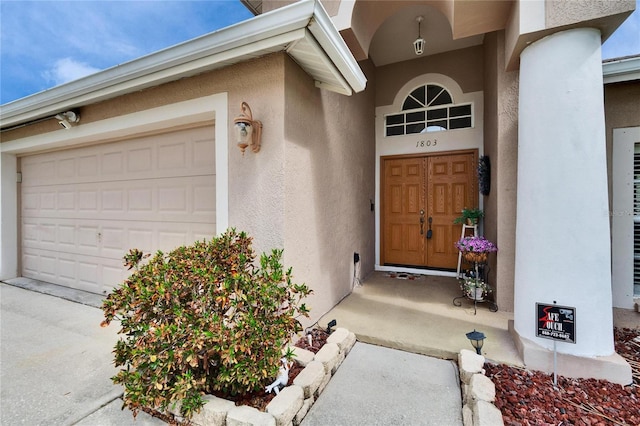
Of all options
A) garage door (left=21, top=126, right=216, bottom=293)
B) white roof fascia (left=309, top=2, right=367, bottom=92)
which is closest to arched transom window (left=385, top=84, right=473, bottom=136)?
white roof fascia (left=309, top=2, right=367, bottom=92)

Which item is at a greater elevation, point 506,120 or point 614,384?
point 506,120

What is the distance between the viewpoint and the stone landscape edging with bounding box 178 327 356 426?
1747mm

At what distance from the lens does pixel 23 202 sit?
5.64m

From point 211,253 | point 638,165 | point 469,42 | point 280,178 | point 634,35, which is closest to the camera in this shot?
point 211,253

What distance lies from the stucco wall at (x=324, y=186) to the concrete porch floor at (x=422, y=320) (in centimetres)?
40

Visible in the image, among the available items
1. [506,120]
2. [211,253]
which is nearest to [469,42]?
[506,120]

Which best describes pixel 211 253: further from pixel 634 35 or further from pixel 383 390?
pixel 634 35

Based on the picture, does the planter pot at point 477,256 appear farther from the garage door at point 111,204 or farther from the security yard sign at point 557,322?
the garage door at point 111,204

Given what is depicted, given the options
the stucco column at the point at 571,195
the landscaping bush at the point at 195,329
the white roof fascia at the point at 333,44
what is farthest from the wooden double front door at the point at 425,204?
the landscaping bush at the point at 195,329

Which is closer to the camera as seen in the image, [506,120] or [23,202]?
[506,120]

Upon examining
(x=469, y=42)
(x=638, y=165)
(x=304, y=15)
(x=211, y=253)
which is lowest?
(x=211, y=253)

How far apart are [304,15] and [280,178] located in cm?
141

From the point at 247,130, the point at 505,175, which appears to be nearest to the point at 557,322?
the point at 505,175

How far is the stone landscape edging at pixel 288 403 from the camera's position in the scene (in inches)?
68.8
